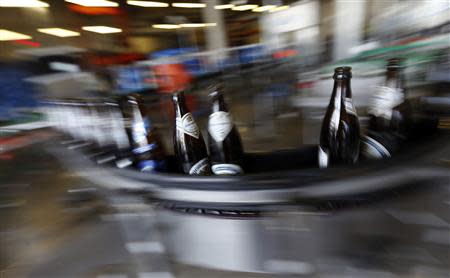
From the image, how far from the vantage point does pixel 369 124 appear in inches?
17.2

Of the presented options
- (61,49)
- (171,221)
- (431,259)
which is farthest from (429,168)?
(61,49)

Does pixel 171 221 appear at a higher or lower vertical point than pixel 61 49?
lower

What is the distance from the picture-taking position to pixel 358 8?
0.59 m

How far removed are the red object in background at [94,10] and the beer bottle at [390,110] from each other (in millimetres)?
563

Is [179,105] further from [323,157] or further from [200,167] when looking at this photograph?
[323,157]

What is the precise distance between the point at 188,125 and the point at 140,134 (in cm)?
9

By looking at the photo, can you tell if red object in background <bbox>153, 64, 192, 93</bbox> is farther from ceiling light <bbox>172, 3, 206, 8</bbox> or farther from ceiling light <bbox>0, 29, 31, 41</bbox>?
ceiling light <bbox>0, 29, 31, 41</bbox>

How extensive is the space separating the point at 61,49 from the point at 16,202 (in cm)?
35

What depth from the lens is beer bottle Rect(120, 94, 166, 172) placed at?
44 centimetres

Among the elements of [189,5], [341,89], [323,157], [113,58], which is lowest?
[323,157]

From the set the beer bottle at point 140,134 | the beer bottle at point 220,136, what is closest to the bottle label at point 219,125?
the beer bottle at point 220,136

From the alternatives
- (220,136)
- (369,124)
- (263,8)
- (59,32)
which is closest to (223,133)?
(220,136)

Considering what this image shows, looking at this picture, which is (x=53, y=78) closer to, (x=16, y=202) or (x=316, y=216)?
(x=16, y=202)

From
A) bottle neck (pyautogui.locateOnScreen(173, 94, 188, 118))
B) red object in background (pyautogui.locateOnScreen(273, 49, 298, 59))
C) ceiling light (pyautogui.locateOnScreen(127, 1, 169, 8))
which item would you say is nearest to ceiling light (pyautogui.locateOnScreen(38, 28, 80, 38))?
ceiling light (pyautogui.locateOnScreen(127, 1, 169, 8))
